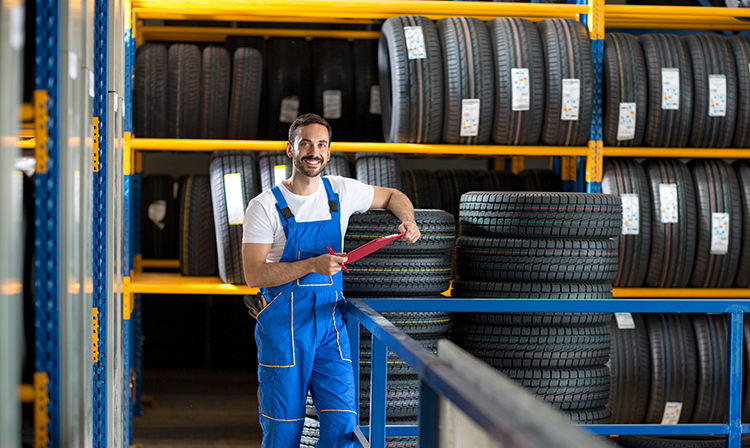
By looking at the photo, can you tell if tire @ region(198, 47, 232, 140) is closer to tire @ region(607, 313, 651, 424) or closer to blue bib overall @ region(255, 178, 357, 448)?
blue bib overall @ region(255, 178, 357, 448)

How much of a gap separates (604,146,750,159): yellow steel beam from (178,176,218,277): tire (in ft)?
8.79

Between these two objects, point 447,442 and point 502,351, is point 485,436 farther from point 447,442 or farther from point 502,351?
point 502,351

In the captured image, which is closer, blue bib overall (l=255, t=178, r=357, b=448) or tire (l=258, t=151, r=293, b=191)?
blue bib overall (l=255, t=178, r=357, b=448)

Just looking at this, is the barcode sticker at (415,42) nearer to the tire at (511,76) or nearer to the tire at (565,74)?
the tire at (511,76)

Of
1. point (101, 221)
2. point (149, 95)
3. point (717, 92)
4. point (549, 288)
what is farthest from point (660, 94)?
point (101, 221)

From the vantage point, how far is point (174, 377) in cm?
605

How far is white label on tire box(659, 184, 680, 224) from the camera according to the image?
446 cm

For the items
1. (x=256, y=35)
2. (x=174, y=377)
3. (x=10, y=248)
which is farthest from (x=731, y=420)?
(x=174, y=377)

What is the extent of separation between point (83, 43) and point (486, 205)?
7.38ft

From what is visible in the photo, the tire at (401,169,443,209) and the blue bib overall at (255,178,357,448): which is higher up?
the tire at (401,169,443,209)

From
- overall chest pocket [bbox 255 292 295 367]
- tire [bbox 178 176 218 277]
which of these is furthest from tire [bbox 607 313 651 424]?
tire [bbox 178 176 218 277]

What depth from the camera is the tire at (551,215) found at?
3.49 m

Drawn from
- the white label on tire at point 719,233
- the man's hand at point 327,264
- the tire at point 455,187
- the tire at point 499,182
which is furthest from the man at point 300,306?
the white label on tire at point 719,233

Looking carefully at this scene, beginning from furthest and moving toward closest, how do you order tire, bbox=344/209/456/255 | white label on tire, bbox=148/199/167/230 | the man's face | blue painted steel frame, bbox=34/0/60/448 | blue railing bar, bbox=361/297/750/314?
white label on tire, bbox=148/199/167/230, tire, bbox=344/209/456/255, the man's face, blue railing bar, bbox=361/297/750/314, blue painted steel frame, bbox=34/0/60/448
